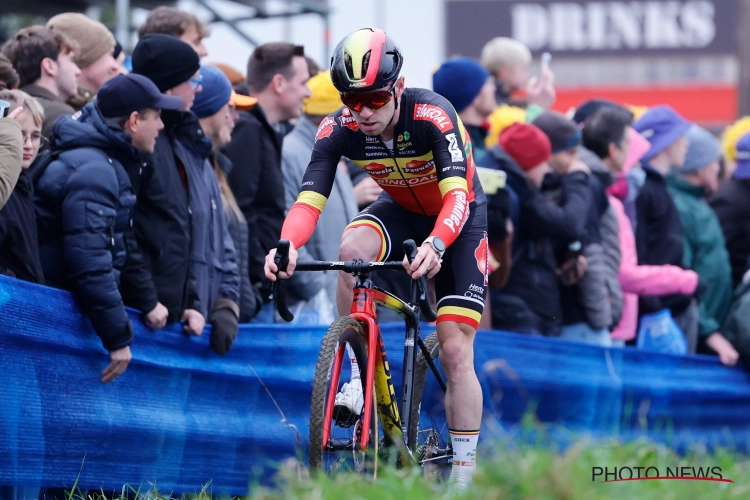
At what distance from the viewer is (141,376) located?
22.4ft

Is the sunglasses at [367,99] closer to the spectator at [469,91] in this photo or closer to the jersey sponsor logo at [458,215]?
the jersey sponsor logo at [458,215]

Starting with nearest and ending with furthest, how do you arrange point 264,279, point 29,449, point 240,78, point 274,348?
point 29,449
point 274,348
point 264,279
point 240,78

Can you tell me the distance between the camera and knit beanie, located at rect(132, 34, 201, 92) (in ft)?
24.0

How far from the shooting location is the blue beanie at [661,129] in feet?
36.3

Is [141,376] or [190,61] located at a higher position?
[190,61]

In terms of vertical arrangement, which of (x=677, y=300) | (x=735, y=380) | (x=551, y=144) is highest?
(x=551, y=144)

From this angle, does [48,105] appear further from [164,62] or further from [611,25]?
[611,25]

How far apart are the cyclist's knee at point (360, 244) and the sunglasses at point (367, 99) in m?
0.80

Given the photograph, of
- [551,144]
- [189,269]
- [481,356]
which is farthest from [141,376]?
[551,144]

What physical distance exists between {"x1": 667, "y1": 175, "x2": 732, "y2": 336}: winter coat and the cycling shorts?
176 inches

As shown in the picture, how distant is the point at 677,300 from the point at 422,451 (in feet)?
14.6

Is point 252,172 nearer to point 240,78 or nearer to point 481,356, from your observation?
point 240,78

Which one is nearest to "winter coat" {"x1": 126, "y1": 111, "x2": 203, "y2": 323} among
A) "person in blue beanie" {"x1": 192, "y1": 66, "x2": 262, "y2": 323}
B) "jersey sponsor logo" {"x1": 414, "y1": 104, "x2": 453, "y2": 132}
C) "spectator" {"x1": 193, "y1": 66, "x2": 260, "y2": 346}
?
"spectator" {"x1": 193, "y1": 66, "x2": 260, "y2": 346}

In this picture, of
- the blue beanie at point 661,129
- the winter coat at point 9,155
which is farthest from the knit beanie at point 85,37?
the blue beanie at point 661,129
